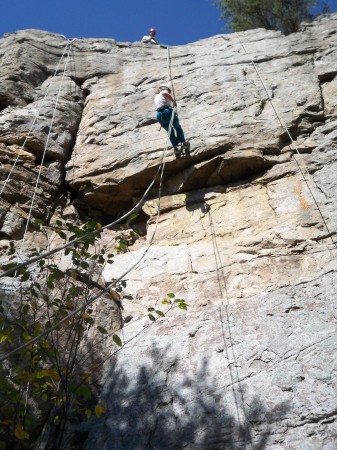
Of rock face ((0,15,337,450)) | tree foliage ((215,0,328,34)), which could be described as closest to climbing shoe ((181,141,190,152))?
rock face ((0,15,337,450))

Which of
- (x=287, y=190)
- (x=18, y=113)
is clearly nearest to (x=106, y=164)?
(x=18, y=113)

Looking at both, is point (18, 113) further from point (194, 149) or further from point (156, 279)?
point (156, 279)

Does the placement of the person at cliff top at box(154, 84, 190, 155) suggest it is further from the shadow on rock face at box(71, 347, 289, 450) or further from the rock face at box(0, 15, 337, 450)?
the shadow on rock face at box(71, 347, 289, 450)

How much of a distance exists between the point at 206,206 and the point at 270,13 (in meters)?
11.0

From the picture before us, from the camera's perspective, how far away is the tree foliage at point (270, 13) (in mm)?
15188

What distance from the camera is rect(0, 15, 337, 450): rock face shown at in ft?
14.6

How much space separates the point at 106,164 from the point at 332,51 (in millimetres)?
4372

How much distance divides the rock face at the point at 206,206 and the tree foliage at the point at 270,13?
5.90 m

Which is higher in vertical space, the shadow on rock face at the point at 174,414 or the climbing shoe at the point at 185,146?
the climbing shoe at the point at 185,146

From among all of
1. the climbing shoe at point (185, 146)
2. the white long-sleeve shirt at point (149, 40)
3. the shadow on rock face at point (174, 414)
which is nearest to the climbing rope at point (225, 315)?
the shadow on rock face at point (174, 414)

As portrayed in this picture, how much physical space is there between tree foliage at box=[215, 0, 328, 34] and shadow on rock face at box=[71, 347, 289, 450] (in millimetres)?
12718

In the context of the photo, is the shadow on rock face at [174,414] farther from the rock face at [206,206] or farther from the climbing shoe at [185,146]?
the climbing shoe at [185,146]

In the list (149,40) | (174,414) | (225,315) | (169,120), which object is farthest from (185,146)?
(149,40)

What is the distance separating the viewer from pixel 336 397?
412cm
